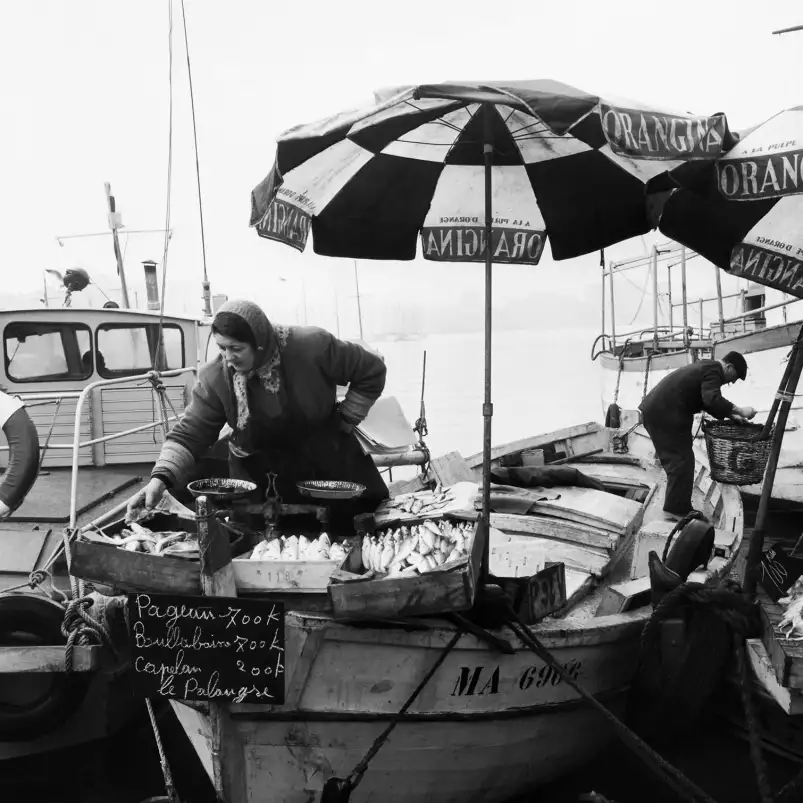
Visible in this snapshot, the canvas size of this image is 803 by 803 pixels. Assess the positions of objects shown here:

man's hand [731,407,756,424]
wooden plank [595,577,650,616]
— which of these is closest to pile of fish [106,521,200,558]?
wooden plank [595,577,650,616]

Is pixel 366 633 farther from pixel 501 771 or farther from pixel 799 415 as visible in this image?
pixel 799 415

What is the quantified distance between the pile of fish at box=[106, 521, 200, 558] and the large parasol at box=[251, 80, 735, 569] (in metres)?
1.49

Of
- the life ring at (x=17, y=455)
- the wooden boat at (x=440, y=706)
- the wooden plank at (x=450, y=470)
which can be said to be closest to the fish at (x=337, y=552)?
the wooden boat at (x=440, y=706)

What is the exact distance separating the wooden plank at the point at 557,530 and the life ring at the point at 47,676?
316 cm

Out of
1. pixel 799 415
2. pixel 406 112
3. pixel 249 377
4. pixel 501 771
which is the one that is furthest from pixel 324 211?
pixel 799 415

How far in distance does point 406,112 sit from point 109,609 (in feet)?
11.6

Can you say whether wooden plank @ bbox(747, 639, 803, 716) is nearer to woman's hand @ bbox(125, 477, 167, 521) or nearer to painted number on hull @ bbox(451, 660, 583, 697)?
painted number on hull @ bbox(451, 660, 583, 697)

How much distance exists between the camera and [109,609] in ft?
14.8

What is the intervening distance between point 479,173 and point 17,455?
13.0ft

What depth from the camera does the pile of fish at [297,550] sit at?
11.2 feet

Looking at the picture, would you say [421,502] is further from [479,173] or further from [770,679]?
[770,679]

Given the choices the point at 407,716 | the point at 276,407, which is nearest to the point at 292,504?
the point at 276,407

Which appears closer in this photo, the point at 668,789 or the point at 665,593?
→ the point at 665,593

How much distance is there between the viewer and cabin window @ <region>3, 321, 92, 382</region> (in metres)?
7.67
